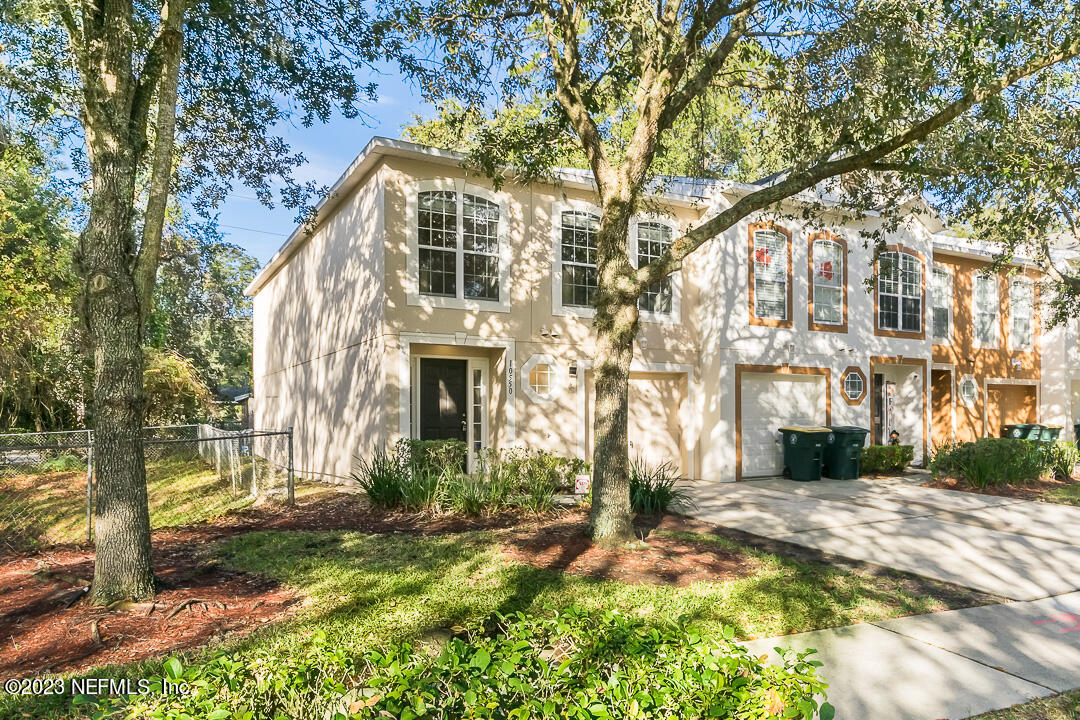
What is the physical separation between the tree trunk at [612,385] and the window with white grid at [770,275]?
24.3ft

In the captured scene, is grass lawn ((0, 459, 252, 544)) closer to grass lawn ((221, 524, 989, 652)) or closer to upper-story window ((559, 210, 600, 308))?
grass lawn ((221, 524, 989, 652))

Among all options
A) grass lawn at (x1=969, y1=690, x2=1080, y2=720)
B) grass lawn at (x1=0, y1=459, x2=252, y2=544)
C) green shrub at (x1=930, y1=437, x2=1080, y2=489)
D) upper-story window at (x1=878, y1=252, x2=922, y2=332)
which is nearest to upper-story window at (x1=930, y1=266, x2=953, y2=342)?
upper-story window at (x1=878, y1=252, x2=922, y2=332)

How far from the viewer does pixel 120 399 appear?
496 cm

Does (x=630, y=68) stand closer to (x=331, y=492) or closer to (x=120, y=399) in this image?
(x=120, y=399)

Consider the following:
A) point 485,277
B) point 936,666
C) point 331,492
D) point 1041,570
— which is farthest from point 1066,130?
point 331,492

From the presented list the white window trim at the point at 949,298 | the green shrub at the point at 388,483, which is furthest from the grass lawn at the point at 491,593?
the white window trim at the point at 949,298

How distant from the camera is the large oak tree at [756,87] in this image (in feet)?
21.8

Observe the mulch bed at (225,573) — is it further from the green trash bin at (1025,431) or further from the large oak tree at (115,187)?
the green trash bin at (1025,431)

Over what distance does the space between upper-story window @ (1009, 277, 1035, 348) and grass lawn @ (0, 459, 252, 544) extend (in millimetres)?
19958

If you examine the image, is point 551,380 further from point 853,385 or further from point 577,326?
point 853,385

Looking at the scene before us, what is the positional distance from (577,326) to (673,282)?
249cm

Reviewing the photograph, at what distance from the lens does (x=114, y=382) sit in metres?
4.94

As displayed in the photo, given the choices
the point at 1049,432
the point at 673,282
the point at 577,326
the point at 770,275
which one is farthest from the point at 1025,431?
the point at 577,326

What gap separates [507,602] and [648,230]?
379 inches
